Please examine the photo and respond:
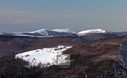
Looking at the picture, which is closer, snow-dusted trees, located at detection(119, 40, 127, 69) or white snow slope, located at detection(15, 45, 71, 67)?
snow-dusted trees, located at detection(119, 40, 127, 69)

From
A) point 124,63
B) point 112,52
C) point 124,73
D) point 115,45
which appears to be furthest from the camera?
point 115,45

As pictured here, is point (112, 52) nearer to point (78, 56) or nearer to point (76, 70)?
point (78, 56)

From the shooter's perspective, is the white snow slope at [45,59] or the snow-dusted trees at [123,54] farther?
→ the white snow slope at [45,59]

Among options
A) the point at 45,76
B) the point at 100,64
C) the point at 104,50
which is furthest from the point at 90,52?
the point at 45,76

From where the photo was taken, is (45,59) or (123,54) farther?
(45,59)

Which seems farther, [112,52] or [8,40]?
[8,40]

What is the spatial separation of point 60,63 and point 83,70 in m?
8.01

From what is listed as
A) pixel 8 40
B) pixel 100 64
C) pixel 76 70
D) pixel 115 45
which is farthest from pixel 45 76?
pixel 8 40

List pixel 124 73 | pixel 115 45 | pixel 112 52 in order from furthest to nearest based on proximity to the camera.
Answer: pixel 115 45
pixel 112 52
pixel 124 73

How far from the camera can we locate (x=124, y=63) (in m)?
49.7

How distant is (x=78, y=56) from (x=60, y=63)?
8.32 ft

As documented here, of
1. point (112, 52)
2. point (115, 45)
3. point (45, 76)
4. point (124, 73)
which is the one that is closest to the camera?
point (45, 76)

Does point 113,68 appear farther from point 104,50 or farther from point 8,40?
point 8,40

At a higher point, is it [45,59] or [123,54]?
[123,54]
